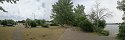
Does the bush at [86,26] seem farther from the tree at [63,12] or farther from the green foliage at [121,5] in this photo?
the tree at [63,12]

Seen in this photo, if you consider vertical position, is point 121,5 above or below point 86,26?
above

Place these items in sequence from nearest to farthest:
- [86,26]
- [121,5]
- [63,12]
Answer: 1. [121,5]
2. [86,26]
3. [63,12]

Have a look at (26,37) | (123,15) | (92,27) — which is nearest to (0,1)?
(26,37)

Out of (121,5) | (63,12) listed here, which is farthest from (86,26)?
(63,12)

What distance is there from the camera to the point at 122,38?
37406 mm

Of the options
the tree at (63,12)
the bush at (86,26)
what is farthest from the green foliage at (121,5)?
the tree at (63,12)

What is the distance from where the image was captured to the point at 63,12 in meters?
Result: 80.5

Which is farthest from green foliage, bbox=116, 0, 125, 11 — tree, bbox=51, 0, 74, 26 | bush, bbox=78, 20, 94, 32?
tree, bbox=51, 0, 74, 26

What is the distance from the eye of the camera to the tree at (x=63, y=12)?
80500mm

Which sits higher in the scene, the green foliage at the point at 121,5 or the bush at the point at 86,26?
the green foliage at the point at 121,5

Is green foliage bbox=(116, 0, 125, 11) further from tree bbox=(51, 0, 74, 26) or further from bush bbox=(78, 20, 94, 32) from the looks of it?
tree bbox=(51, 0, 74, 26)

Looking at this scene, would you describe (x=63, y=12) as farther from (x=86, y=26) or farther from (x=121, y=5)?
(x=121, y=5)

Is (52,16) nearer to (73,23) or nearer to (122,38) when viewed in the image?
(73,23)

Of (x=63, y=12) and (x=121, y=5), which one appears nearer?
(x=121, y=5)
